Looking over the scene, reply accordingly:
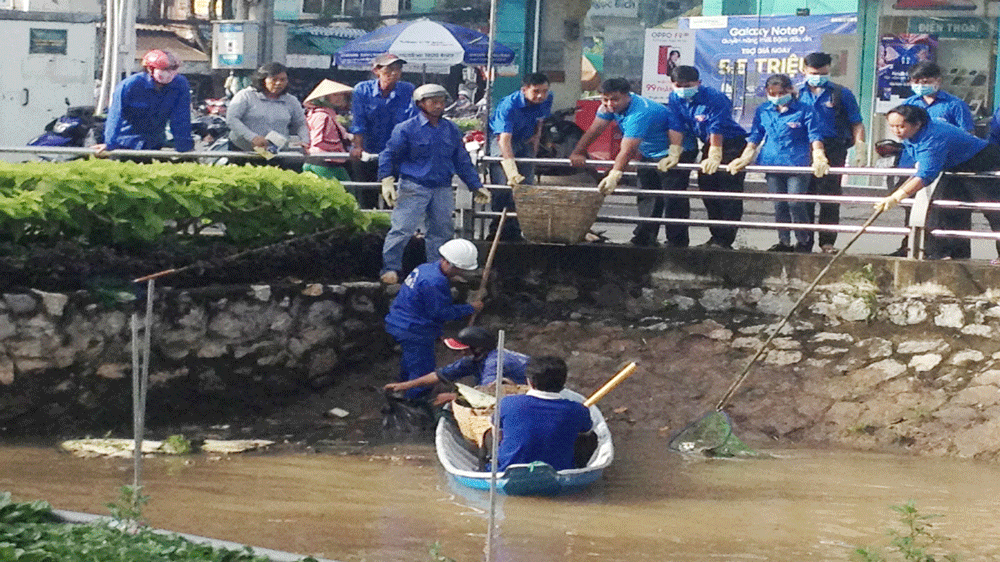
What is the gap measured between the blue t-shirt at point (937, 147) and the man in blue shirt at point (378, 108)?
4.18m

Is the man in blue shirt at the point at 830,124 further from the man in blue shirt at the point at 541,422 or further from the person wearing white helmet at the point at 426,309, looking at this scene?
the man in blue shirt at the point at 541,422

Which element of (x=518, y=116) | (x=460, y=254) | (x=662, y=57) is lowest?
(x=460, y=254)

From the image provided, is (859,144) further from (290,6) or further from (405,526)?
(290,6)

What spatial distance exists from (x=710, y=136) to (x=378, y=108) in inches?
110

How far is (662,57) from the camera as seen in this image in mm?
20438

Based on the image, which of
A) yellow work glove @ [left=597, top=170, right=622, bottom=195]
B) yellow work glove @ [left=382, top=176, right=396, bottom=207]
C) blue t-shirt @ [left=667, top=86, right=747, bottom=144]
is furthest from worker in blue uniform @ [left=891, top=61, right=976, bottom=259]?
yellow work glove @ [left=382, top=176, right=396, bottom=207]

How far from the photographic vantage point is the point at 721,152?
12.9m

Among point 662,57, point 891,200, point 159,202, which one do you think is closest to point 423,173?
point 159,202

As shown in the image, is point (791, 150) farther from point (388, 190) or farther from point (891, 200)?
point (388, 190)

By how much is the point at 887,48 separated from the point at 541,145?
821 centimetres

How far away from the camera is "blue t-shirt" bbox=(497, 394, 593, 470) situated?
376 inches

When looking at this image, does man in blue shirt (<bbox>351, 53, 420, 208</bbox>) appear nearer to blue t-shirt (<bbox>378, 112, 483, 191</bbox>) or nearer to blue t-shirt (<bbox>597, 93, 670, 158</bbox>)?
blue t-shirt (<bbox>378, 112, 483, 191</bbox>)

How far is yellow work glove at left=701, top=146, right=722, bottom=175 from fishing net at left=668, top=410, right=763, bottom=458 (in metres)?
2.47

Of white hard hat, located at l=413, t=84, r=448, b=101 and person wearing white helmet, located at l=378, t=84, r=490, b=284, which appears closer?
white hard hat, located at l=413, t=84, r=448, b=101
